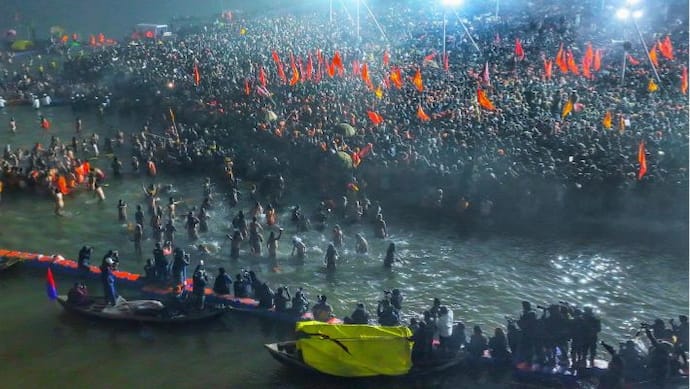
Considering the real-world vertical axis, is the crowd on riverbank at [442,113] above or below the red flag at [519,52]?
below

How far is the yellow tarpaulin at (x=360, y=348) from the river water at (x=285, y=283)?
26.0 inches

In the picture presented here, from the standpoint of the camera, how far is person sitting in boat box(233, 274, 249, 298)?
19.3 meters

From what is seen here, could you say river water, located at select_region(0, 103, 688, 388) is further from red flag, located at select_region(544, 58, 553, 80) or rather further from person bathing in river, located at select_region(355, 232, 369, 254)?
red flag, located at select_region(544, 58, 553, 80)

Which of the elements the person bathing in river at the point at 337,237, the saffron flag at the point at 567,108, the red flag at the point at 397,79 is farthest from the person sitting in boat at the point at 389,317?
the red flag at the point at 397,79

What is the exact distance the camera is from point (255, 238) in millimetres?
22938

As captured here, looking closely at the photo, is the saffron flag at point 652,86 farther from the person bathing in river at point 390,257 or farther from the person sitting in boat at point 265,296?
the person sitting in boat at point 265,296

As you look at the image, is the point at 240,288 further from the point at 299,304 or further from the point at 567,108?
the point at 567,108

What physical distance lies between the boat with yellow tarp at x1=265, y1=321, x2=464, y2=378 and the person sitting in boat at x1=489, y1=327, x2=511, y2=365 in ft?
5.68

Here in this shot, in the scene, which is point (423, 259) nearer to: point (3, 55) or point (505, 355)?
point (505, 355)

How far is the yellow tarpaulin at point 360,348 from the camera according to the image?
15164 mm

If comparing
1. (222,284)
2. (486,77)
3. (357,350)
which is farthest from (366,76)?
(357,350)

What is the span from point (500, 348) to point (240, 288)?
25.6ft

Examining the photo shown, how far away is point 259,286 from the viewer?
18.7m

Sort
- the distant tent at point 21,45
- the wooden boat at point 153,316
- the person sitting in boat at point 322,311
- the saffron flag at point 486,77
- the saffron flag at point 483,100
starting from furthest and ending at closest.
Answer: the distant tent at point 21,45 < the saffron flag at point 486,77 < the saffron flag at point 483,100 < the wooden boat at point 153,316 < the person sitting in boat at point 322,311
